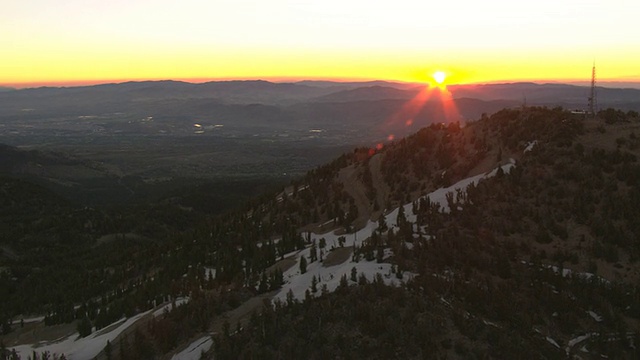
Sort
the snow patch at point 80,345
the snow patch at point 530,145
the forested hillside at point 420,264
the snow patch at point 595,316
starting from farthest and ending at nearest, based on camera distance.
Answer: the snow patch at point 530,145 → the snow patch at point 80,345 → the snow patch at point 595,316 → the forested hillside at point 420,264

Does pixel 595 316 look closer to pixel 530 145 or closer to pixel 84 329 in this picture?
pixel 530 145

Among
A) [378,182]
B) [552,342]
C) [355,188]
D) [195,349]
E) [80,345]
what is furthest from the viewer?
[355,188]

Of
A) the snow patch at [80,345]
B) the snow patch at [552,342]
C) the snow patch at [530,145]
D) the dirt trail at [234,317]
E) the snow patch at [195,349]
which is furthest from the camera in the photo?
the snow patch at [530,145]

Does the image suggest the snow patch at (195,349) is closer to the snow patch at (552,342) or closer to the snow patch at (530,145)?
the snow patch at (552,342)

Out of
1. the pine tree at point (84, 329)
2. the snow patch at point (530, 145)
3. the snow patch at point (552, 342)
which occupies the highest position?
the snow patch at point (530, 145)

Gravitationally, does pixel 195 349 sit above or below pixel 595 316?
below

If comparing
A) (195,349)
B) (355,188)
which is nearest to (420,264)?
(195,349)

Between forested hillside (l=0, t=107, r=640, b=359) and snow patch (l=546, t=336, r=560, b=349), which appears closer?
snow patch (l=546, t=336, r=560, b=349)

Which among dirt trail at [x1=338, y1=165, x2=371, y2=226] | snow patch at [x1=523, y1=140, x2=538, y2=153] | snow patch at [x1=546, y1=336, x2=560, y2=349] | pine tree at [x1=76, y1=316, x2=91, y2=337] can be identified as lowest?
pine tree at [x1=76, y1=316, x2=91, y2=337]

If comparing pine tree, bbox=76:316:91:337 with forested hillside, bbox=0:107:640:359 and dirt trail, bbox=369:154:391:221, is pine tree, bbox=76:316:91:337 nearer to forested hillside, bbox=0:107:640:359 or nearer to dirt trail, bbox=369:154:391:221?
forested hillside, bbox=0:107:640:359

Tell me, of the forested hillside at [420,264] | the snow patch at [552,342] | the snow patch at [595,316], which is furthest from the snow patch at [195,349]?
the snow patch at [595,316]

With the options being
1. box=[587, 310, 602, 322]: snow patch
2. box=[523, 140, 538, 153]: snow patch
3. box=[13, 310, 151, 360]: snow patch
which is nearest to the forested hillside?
box=[587, 310, 602, 322]: snow patch
